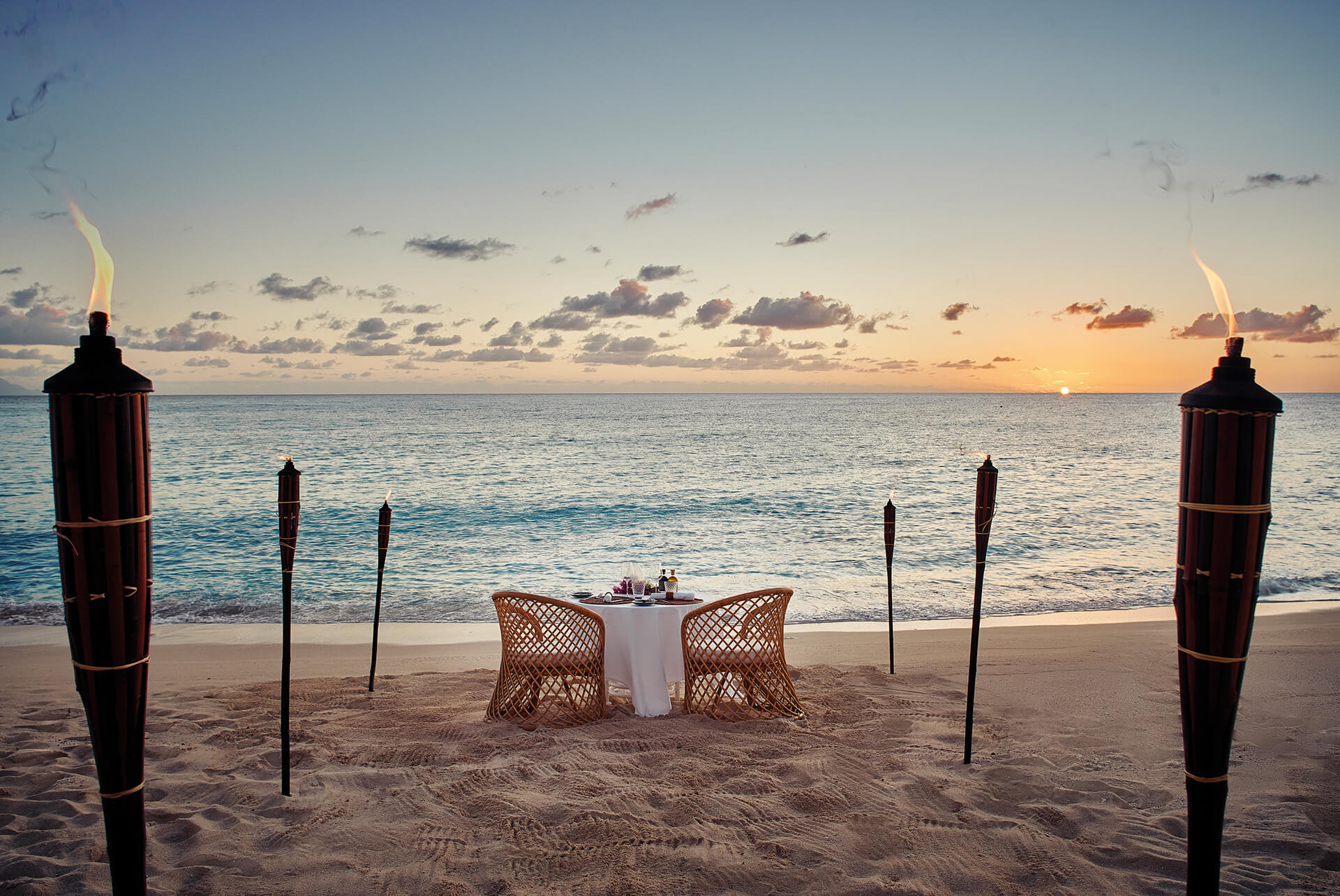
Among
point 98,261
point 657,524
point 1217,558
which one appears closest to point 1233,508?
point 1217,558

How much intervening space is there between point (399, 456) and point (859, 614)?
3443cm

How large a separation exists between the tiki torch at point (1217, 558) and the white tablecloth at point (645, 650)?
170 inches

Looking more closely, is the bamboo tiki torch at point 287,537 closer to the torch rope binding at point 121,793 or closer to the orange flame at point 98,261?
the orange flame at point 98,261

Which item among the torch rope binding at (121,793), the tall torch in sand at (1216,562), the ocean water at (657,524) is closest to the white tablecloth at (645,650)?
the ocean water at (657,524)

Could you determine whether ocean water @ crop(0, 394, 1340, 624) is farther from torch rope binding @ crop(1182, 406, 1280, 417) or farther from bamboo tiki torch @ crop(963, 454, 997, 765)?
torch rope binding @ crop(1182, 406, 1280, 417)

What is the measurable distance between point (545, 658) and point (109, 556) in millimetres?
4275

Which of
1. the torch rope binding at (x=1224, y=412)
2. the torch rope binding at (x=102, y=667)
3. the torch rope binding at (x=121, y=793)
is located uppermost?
the torch rope binding at (x=1224, y=412)

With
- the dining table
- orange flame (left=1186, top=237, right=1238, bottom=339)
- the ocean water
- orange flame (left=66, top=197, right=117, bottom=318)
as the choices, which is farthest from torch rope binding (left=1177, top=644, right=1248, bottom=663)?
the dining table

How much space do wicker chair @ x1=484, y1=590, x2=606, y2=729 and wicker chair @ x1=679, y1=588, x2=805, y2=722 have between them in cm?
69

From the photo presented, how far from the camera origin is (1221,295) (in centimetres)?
182

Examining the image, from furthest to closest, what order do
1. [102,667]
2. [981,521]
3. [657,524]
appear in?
[657,524] < [981,521] < [102,667]

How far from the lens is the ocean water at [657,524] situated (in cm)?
1228

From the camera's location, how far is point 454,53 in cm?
1245

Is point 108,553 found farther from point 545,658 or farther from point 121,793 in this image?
point 545,658
